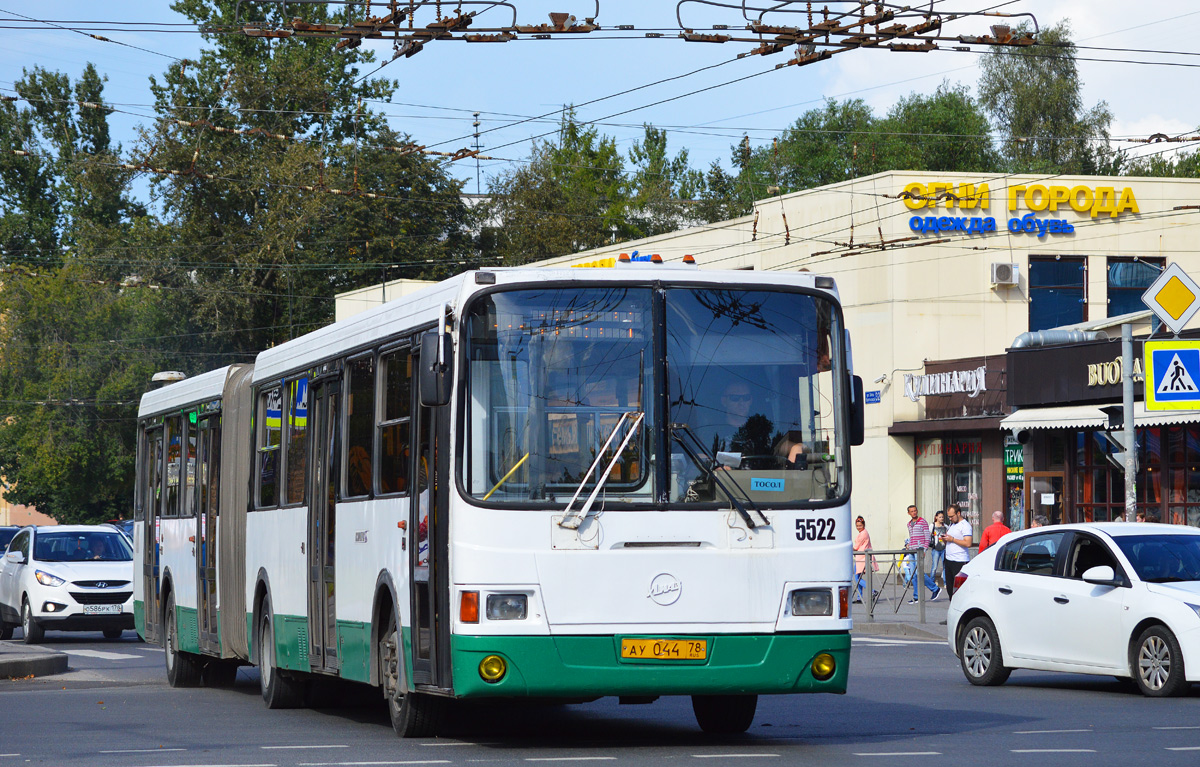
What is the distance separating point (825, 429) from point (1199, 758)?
108 inches

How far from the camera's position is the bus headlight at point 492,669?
10.1 meters

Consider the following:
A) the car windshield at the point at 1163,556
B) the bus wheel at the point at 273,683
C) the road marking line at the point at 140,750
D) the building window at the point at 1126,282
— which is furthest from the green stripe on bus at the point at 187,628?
the building window at the point at 1126,282

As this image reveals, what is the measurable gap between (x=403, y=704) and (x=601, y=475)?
Answer: 7.23ft

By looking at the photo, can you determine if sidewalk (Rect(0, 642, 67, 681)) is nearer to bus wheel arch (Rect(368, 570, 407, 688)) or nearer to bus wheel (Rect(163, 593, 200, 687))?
bus wheel (Rect(163, 593, 200, 687))

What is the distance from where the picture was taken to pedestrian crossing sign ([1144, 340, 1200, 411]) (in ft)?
Result: 63.1

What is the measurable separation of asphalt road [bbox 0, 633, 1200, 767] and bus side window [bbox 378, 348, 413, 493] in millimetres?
1651

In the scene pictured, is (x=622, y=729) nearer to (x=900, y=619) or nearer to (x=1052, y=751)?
(x=1052, y=751)

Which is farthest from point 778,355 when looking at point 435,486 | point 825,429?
point 435,486

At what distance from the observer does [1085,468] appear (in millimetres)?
36719

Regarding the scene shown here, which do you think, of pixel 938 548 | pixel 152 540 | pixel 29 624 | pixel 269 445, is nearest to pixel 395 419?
pixel 269 445

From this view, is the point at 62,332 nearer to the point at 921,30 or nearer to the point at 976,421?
the point at 976,421

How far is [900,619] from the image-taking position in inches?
1088

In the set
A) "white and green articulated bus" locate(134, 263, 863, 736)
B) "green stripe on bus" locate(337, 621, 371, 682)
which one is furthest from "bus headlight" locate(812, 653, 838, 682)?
"green stripe on bus" locate(337, 621, 371, 682)

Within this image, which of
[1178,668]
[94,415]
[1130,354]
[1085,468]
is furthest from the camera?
[94,415]
